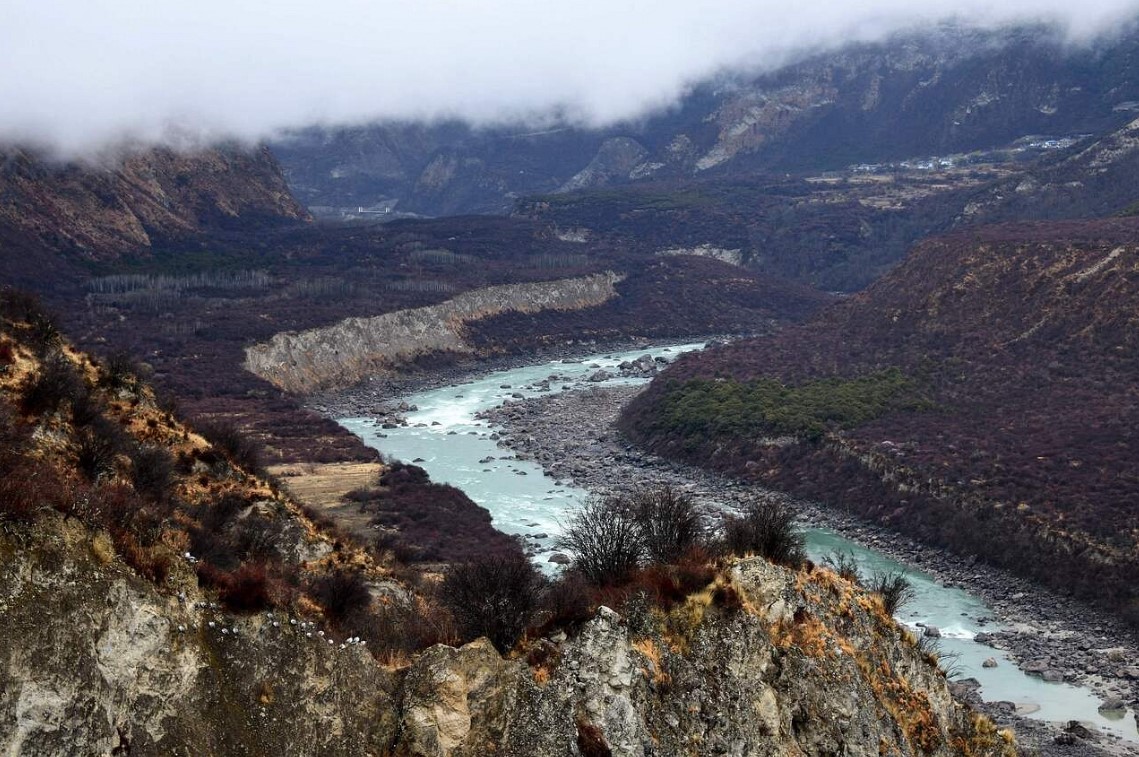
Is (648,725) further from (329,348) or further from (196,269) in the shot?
(196,269)

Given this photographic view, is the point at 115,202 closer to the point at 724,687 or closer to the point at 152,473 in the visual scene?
the point at 152,473

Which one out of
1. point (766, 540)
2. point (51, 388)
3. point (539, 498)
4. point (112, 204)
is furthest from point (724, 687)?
point (112, 204)

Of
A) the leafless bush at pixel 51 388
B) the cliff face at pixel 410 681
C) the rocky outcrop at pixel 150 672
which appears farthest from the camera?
the leafless bush at pixel 51 388

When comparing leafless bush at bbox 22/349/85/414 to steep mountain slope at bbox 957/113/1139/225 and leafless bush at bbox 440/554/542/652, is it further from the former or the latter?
steep mountain slope at bbox 957/113/1139/225

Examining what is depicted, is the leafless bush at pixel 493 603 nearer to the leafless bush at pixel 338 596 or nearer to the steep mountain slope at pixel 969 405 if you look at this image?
the leafless bush at pixel 338 596

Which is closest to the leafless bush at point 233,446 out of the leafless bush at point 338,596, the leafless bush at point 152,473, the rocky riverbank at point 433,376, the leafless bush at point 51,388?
the leafless bush at point 152,473

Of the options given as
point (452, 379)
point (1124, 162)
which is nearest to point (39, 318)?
point (452, 379)
